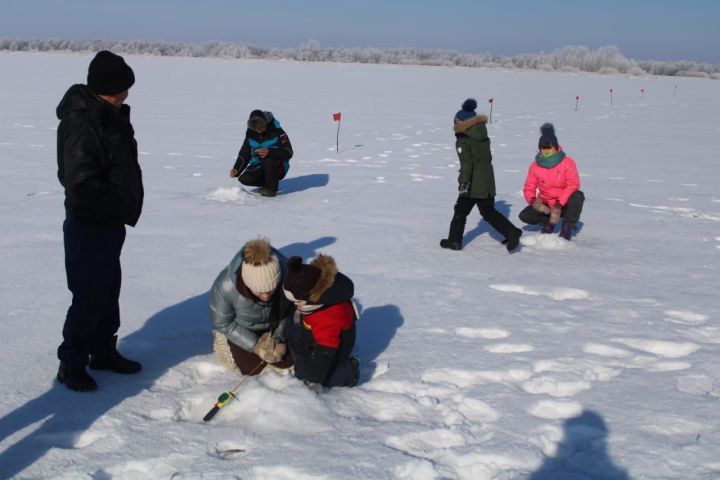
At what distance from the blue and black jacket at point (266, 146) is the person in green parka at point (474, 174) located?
2.81 meters

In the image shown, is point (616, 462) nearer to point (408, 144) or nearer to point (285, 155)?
point (285, 155)

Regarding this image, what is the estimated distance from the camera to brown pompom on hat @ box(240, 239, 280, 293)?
3.39 metres

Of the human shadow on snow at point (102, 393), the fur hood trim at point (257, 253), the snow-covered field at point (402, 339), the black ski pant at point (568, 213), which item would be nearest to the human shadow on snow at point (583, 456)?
the snow-covered field at point (402, 339)

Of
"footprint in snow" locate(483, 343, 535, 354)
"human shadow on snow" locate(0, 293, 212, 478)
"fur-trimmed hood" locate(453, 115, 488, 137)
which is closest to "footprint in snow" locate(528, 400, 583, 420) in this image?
"footprint in snow" locate(483, 343, 535, 354)

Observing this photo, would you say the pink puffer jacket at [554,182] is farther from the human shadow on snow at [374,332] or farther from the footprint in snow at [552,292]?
the human shadow on snow at [374,332]

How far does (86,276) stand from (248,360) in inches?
35.0

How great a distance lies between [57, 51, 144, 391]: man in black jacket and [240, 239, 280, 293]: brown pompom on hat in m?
0.58

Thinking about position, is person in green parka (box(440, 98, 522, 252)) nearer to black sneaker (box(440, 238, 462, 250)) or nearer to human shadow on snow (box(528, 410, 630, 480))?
black sneaker (box(440, 238, 462, 250))

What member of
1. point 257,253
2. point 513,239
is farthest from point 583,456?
point 513,239

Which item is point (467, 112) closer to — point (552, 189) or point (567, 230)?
point (552, 189)

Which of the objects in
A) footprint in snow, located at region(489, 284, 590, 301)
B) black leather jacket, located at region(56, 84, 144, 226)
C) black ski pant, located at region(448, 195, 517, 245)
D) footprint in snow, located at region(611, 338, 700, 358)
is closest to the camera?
black leather jacket, located at region(56, 84, 144, 226)

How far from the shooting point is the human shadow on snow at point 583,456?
9.34 feet

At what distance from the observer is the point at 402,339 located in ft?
14.2

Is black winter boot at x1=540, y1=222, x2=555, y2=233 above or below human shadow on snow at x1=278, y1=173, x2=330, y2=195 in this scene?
above
